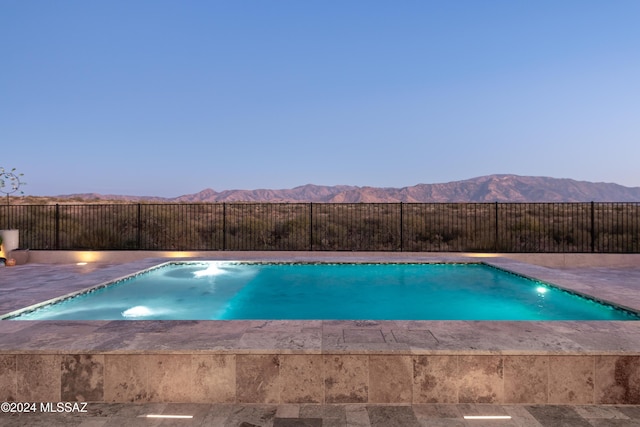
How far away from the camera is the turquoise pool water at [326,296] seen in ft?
18.1

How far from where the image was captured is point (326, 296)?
23.0 feet

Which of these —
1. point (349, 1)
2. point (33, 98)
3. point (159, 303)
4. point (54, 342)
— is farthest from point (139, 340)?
point (33, 98)

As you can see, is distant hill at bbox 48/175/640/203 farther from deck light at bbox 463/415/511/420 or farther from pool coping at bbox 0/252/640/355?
deck light at bbox 463/415/511/420

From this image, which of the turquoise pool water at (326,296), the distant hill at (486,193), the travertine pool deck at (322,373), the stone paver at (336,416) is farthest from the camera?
the distant hill at (486,193)

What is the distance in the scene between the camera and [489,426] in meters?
2.53

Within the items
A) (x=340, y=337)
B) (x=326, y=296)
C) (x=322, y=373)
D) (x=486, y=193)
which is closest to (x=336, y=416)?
(x=322, y=373)

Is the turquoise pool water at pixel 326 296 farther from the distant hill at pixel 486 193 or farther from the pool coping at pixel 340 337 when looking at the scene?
the distant hill at pixel 486 193

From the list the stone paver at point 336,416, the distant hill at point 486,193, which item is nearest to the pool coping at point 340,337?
the stone paver at point 336,416

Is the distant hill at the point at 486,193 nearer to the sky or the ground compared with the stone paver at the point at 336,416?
nearer to the sky

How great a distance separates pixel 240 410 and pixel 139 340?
3.71 feet

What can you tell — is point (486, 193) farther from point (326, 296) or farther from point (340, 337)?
point (340, 337)

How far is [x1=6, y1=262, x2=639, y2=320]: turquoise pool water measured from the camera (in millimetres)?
5527

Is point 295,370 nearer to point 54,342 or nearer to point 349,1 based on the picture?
point 54,342

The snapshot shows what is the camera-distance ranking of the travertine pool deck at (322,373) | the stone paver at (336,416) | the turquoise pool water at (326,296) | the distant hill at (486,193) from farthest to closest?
the distant hill at (486,193) → the turquoise pool water at (326,296) → the travertine pool deck at (322,373) → the stone paver at (336,416)
